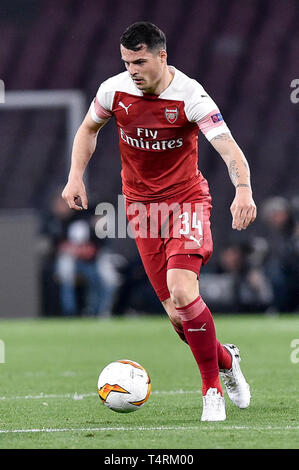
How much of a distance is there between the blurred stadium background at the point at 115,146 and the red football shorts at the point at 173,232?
25.9 feet

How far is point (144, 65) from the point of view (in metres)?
5.33

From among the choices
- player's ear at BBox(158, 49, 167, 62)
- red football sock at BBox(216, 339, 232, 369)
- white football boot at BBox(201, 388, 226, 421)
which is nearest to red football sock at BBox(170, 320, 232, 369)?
red football sock at BBox(216, 339, 232, 369)

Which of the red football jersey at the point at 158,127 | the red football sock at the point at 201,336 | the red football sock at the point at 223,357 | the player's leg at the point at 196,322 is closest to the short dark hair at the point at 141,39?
the red football jersey at the point at 158,127

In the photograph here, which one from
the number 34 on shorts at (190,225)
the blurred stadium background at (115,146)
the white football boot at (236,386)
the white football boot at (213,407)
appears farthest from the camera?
the blurred stadium background at (115,146)

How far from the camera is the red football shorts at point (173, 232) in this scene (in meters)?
5.40

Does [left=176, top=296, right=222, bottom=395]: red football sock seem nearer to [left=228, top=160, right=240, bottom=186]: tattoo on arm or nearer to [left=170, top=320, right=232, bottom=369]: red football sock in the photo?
[left=170, top=320, right=232, bottom=369]: red football sock

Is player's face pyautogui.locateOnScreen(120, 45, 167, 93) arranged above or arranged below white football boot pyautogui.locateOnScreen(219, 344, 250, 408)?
above

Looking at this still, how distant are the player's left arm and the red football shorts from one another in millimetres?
398

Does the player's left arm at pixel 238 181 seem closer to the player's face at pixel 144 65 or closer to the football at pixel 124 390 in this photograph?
the player's face at pixel 144 65

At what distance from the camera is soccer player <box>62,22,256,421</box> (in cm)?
527

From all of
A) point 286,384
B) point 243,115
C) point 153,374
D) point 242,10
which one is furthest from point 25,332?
point 242,10

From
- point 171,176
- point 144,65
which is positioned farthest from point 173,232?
point 144,65

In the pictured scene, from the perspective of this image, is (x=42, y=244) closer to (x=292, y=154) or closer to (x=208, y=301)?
(x=208, y=301)

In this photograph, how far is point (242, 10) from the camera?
810 inches
